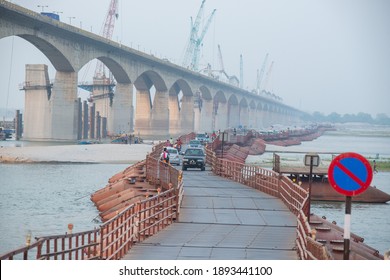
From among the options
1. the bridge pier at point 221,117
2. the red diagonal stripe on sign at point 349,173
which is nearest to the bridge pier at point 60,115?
the red diagonal stripe on sign at point 349,173

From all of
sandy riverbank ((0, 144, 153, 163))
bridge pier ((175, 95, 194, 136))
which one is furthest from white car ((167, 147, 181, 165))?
bridge pier ((175, 95, 194, 136))

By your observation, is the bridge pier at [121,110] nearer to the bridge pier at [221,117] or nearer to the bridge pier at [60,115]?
the bridge pier at [60,115]

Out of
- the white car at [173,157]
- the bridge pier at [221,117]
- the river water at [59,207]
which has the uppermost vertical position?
the bridge pier at [221,117]

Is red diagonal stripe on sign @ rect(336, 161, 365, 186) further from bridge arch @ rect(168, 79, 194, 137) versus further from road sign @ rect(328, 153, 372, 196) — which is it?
bridge arch @ rect(168, 79, 194, 137)

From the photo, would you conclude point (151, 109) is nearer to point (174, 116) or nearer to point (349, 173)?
point (174, 116)

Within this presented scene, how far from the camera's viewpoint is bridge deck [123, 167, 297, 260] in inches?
624

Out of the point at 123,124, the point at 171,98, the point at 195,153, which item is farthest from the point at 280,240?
the point at 171,98

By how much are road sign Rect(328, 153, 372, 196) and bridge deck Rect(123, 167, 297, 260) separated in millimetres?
6623

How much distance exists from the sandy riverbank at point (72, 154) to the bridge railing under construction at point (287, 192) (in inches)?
1173

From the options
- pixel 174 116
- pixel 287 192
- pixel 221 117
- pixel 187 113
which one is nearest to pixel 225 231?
pixel 287 192

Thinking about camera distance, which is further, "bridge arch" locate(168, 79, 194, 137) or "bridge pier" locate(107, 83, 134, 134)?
"bridge arch" locate(168, 79, 194, 137)

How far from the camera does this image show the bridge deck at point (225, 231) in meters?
15.9

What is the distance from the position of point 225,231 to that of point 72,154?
56085 millimetres

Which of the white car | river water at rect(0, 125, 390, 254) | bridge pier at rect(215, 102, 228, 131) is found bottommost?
river water at rect(0, 125, 390, 254)
